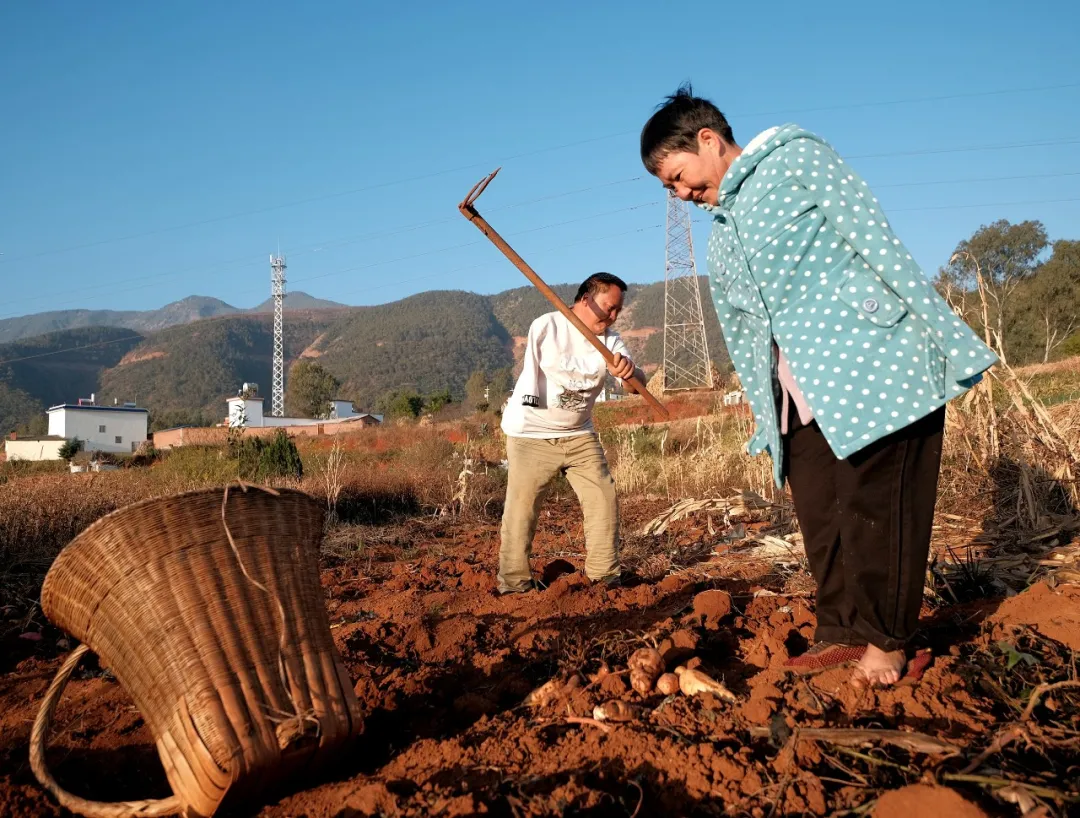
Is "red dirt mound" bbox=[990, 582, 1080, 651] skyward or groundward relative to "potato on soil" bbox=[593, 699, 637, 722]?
skyward

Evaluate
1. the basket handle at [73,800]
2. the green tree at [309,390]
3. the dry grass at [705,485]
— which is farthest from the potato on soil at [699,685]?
the green tree at [309,390]

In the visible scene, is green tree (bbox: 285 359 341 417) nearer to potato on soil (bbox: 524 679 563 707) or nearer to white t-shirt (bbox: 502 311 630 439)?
white t-shirt (bbox: 502 311 630 439)

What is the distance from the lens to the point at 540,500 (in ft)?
13.8

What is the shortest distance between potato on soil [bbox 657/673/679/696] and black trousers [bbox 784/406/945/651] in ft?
1.58

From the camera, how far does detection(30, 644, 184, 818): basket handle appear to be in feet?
6.35

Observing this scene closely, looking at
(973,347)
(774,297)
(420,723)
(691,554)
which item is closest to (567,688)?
(420,723)

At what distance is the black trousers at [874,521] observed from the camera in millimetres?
2262

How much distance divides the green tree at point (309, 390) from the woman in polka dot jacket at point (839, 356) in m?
75.2

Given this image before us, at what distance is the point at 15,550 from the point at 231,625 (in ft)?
16.2

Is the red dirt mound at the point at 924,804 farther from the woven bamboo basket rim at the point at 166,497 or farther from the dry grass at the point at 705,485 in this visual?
the dry grass at the point at 705,485

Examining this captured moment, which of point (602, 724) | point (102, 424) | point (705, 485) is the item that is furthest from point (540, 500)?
point (102, 424)

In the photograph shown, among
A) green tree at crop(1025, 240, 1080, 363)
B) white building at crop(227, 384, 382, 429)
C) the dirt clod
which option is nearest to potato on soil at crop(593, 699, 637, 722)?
the dirt clod

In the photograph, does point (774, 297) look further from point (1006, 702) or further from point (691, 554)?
point (691, 554)

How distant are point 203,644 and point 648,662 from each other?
1268 millimetres
